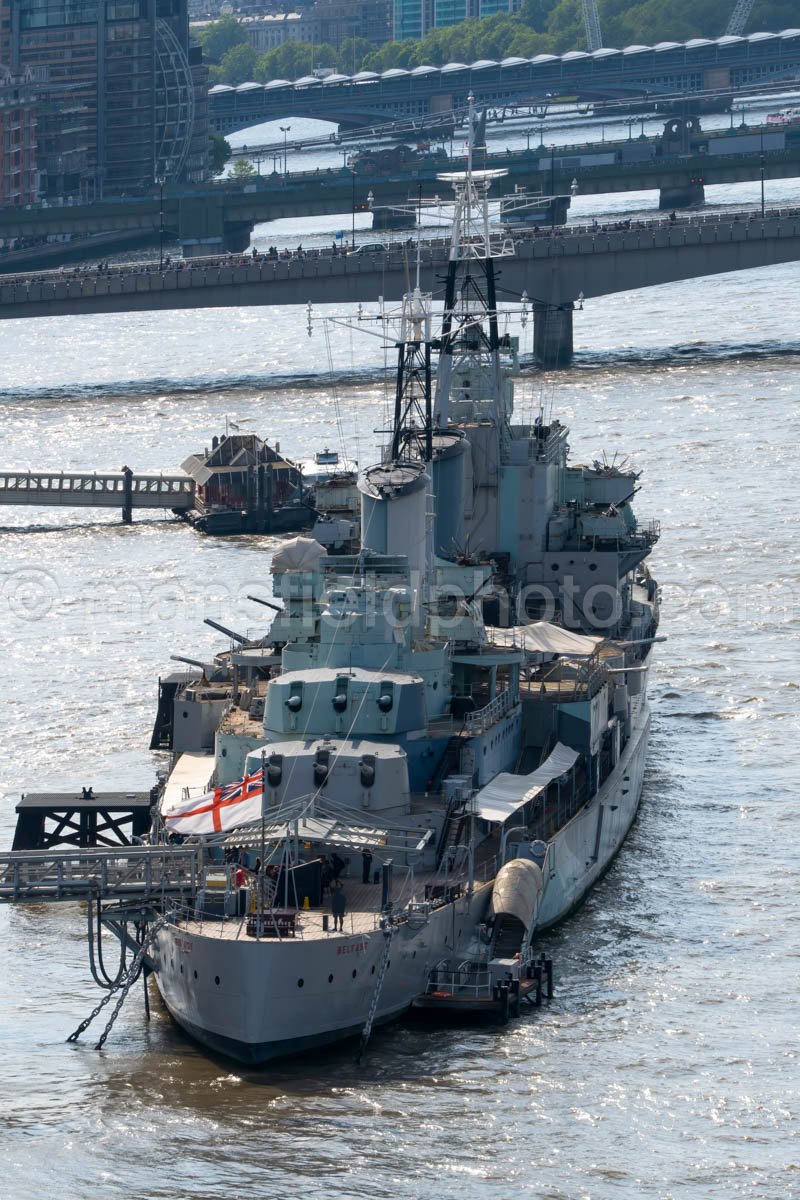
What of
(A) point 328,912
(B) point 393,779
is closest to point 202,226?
(B) point 393,779

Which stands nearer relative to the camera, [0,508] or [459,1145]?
[459,1145]

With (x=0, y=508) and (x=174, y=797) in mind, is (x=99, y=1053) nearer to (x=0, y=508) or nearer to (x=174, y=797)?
(x=174, y=797)

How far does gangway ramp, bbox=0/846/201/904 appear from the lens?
44.6m

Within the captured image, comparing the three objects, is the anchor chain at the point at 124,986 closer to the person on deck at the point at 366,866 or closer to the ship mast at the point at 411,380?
the person on deck at the point at 366,866

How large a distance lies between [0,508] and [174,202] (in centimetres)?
8973

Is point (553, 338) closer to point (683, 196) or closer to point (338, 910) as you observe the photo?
point (683, 196)

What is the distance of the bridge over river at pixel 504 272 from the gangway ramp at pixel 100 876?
93122mm

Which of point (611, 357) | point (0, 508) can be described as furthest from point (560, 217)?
point (0, 508)

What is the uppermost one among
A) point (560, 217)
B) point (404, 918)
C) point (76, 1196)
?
point (560, 217)

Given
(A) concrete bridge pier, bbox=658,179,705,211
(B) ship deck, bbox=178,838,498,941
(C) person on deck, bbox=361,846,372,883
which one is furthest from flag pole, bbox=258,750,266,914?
(A) concrete bridge pier, bbox=658,179,705,211

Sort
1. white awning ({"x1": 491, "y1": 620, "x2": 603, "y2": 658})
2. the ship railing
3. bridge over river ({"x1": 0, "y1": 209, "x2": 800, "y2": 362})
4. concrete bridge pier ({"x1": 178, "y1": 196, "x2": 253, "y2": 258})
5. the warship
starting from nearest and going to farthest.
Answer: the warship → the ship railing → white awning ({"x1": 491, "y1": 620, "x2": 603, "y2": 658}) → bridge over river ({"x1": 0, "y1": 209, "x2": 800, "y2": 362}) → concrete bridge pier ({"x1": 178, "y1": 196, "x2": 253, "y2": 258})

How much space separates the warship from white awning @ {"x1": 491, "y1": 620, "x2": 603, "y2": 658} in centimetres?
8

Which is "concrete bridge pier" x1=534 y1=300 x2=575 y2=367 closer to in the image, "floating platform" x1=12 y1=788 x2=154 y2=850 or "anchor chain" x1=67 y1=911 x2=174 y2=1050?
"floating platform" x1=12 y1=788 x2=154 y2=850

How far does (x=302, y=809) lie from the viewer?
46219 millimetres
